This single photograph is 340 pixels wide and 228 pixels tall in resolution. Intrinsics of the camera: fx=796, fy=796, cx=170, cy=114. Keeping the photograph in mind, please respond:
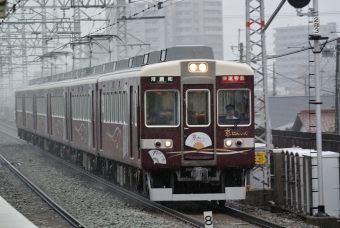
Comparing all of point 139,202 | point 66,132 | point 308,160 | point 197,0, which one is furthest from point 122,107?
point 197,0

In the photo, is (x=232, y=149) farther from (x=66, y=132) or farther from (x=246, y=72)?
(x=66, y=132)

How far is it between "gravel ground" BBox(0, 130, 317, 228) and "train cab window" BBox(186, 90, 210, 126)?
168cm

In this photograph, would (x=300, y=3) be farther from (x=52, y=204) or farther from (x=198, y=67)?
(x=52, y=204)

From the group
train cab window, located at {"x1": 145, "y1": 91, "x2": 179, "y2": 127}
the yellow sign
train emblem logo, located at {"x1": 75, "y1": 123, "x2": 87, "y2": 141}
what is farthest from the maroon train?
train emblem logo, located at {"x1": 75, "y1": 123, "x2": 87, "y2": 141}

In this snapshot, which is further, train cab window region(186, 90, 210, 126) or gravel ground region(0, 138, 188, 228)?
train cab window region(186, 90, 210, 126)

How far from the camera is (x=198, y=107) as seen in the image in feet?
43.9

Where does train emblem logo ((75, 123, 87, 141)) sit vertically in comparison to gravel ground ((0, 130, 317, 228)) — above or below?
above

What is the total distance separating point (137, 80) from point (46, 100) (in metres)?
15.9

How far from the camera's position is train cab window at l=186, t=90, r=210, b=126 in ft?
43.7

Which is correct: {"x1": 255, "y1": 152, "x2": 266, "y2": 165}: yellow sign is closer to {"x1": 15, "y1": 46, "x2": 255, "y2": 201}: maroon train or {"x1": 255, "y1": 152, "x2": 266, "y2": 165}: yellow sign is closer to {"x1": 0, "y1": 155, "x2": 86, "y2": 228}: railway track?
{"x1": 15, "y1": 46, "x2": 255, "y2": 201}: maroon train

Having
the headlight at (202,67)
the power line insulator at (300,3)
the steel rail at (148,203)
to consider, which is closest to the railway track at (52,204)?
the steel rail at (148,203)

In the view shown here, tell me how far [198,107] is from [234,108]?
2.00ft

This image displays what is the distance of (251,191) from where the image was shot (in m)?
15.8

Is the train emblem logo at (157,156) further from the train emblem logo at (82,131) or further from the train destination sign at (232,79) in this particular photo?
the train emblem logo at (82,131)
